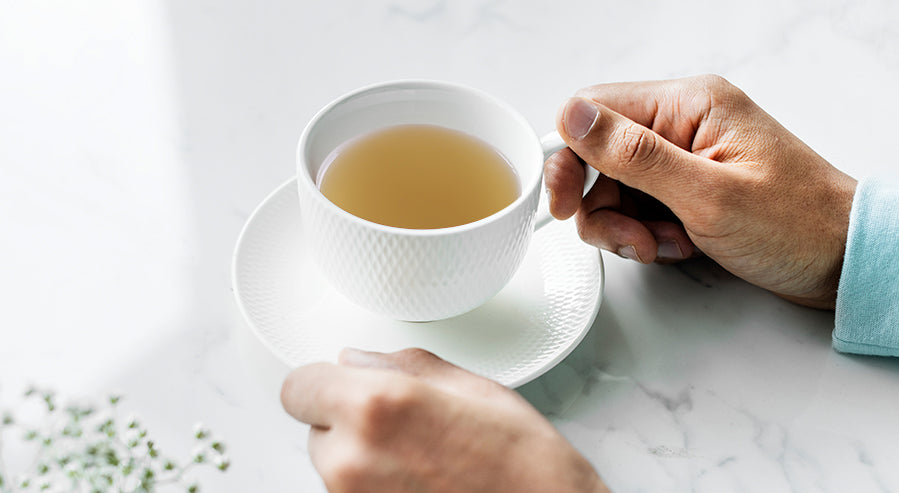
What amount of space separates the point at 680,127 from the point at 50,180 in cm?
71

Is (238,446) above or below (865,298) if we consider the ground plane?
below

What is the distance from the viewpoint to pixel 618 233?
0.91 m

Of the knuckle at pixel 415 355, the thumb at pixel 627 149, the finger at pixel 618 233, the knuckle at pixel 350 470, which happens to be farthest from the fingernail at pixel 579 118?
the knuckle at pixel 350 470

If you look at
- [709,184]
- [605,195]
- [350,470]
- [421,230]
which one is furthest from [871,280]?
[350,470]

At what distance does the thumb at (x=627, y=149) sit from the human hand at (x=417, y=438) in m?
0.29

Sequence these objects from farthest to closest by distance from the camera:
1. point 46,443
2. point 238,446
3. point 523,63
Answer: point 523,63, point 238,446, point 46,443

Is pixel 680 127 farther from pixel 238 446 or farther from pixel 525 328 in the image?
pixel 238 446

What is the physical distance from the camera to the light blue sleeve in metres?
0.83

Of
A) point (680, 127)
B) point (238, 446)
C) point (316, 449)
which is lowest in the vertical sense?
point (238, 446)

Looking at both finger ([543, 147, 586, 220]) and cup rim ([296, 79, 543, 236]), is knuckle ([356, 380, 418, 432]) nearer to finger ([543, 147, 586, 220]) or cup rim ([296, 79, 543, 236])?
cup rim ([296, 79, 543, 236])

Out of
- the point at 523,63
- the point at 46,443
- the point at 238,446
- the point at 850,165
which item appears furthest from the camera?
the point at 523,63

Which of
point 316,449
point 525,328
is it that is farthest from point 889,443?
point 316,449

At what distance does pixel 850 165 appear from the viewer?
3.43 feet

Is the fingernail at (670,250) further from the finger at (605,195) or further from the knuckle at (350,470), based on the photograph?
the knuckle at (350,470)
